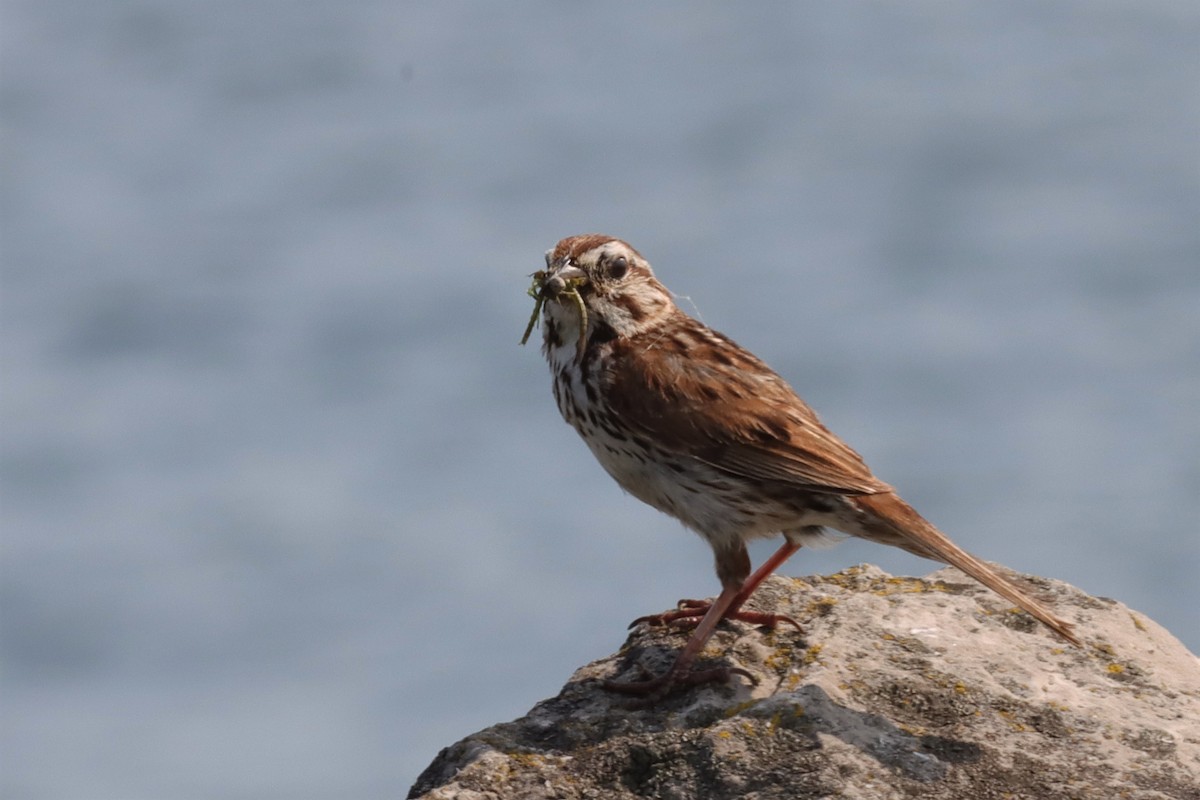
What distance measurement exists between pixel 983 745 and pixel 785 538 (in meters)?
1.70

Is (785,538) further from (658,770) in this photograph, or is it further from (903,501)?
(658,770)

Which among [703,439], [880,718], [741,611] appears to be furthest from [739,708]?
[703,439]

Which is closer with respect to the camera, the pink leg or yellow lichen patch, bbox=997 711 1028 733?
yellow lichen patch, bbox=997 711 1028 733

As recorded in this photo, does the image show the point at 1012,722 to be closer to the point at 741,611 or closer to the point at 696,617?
the point at 741,611

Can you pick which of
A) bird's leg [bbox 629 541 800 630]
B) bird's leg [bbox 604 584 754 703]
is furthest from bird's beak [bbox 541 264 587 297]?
bird's leg [bbox 604 584 754 703]

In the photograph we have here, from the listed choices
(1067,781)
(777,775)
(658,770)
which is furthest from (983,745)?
(658,770)

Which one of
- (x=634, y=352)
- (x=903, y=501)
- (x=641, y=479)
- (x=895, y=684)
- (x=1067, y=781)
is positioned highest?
(x=634, y=352)

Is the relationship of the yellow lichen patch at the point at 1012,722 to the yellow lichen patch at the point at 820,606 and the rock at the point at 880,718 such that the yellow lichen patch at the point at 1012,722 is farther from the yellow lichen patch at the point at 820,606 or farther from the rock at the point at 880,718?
the yellow lichen patch at the point at 820,606

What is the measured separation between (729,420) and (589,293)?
0.95 meters

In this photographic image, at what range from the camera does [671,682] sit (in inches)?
233

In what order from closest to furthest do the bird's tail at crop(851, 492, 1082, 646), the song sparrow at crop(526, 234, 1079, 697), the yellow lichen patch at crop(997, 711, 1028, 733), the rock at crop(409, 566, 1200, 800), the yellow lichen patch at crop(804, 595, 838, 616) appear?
1. the rock at crop(409, 566, 1200, 800)
2. the yellow lichen patch at crop(997, 711, 1028, 733)
3. the bird's tail at crop(851, 492, 1082, 646)
4. the song sparrow at crop(526, 234, 1079, 697)
5. the yellow lichen patch at crop(804, 595, 838, 616)

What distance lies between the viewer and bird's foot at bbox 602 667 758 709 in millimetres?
5898

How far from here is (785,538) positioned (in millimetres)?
6836

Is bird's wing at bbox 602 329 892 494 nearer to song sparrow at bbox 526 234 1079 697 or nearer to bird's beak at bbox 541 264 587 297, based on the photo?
song sparrow at bbox 526 234 1079 697
